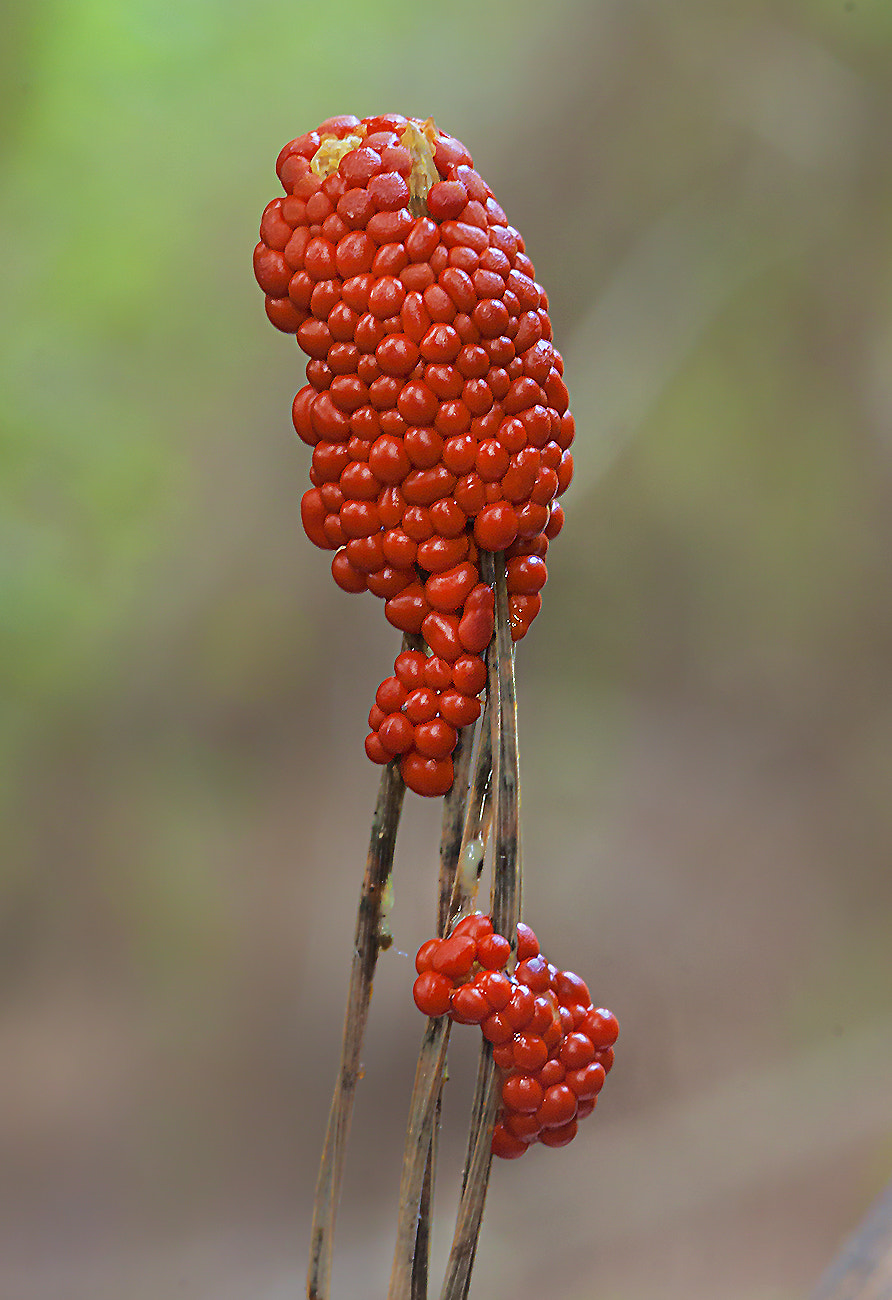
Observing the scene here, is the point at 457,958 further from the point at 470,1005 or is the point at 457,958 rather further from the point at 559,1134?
the point at 559,1134

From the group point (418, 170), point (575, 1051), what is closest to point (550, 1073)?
point (575, 1051)

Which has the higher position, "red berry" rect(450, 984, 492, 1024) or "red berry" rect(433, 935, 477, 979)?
"red berry" rect(433, 935, 477, 979)

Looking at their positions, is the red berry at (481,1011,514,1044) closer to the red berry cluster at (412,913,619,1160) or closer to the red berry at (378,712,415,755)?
the red berry cluster at (412,913,619,1160)

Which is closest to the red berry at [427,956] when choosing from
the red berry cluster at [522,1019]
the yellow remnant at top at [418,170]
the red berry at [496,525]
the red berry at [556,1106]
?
the red berry cluster at [522,1019]

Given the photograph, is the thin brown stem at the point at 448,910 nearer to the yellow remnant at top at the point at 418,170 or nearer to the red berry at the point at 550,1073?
the red berry at the point at 550,1073

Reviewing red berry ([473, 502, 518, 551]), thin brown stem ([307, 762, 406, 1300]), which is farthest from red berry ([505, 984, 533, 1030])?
red berry ([473, 502, 518, 551])

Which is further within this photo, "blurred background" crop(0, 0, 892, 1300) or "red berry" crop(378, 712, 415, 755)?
"blurred background" crop(0, 0, 892, 1300)
